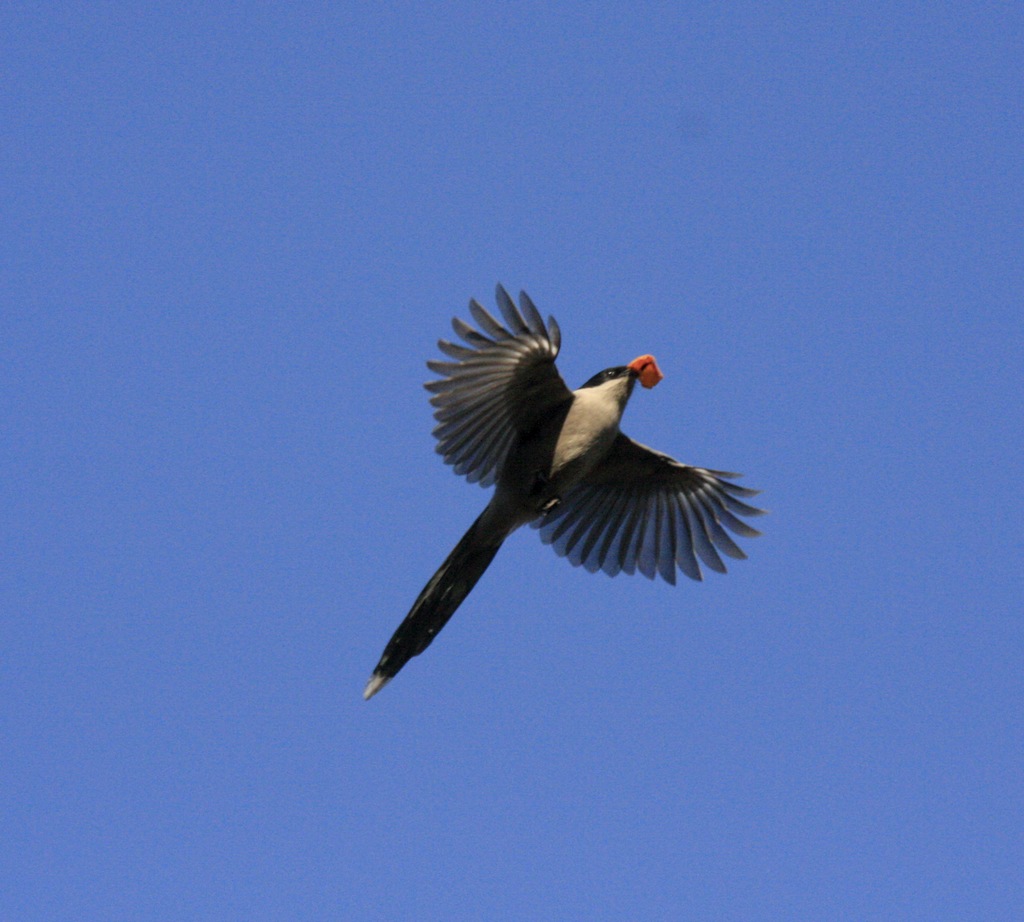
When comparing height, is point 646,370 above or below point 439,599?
above

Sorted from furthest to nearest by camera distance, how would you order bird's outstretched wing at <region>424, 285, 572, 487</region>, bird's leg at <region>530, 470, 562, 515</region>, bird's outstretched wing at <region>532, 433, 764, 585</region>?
1. bird's outstretched wing at <region>532, 433, 764, 585</region>
2. bird's leg at <region>530, 470, 562, 515</region>
3. bird's outstretched wing at <region>424, 285, 572, 487</region>

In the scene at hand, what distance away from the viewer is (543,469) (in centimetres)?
815

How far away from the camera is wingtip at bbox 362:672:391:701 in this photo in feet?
25.3

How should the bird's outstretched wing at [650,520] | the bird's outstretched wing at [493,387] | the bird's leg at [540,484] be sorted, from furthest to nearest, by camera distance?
the bird's outstretched wing at [650,520] → the bird's leg at [540,484] → the bird's outstretched wing at [493,387]

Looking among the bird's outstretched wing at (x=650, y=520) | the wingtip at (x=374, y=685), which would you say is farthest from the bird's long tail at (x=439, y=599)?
the bird's outstretched wing at (x=650, y=520)

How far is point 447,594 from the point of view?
7984 mm

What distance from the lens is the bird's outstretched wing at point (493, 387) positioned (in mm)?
7641

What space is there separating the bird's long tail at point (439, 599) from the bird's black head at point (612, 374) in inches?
46.8

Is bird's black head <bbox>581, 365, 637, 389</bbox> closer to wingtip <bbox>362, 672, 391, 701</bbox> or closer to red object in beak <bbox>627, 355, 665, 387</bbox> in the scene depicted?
red object in beak <bbox>627, 355, 665, 387</bbox>

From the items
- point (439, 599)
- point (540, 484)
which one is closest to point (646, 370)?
point (540, 484)

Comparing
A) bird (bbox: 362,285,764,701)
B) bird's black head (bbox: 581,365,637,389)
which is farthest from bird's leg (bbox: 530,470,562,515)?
bird's black head (bbox: 581,365,637,389)

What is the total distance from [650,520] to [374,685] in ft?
8.33

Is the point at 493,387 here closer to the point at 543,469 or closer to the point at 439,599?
the point at 543,469

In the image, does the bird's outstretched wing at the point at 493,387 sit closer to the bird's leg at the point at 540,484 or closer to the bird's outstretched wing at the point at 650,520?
the bird's leg at the point at 540,484
